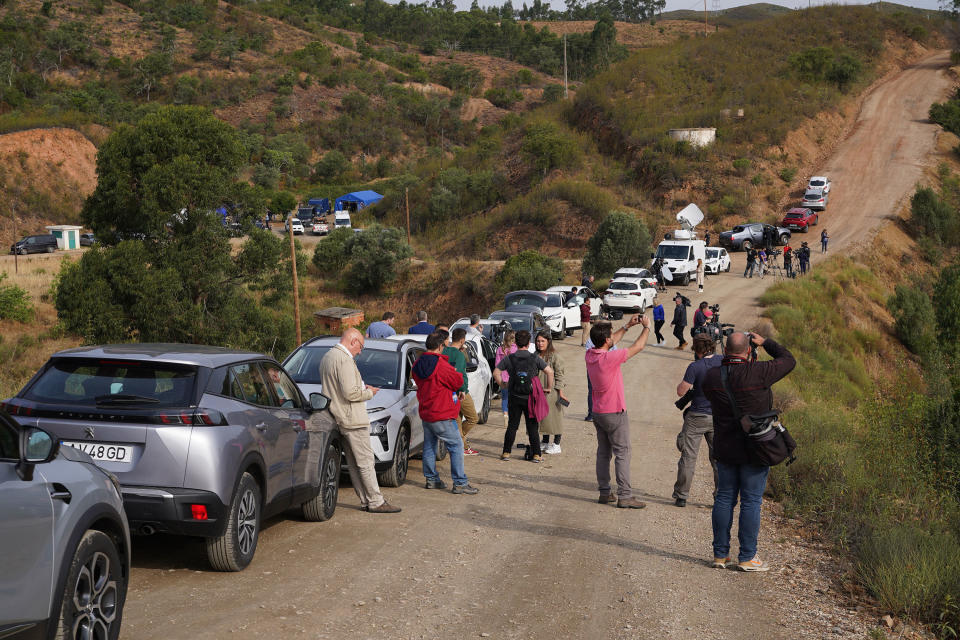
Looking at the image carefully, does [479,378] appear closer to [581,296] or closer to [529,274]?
[581,296]

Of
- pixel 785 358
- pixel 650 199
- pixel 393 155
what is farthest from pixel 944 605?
pixel 393 155

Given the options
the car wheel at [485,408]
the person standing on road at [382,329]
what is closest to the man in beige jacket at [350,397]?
the person standing on road at [382,329]

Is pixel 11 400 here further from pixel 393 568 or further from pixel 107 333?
pixel 107 333

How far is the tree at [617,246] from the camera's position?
46594 millimetres

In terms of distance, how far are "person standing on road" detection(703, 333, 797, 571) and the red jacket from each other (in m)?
3.48

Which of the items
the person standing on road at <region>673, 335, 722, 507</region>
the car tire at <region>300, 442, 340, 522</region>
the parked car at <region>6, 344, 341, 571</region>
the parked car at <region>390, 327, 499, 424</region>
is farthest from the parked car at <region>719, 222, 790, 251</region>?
the parked car at <region>6, 344, 341, 571</region>

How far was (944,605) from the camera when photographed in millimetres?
6391

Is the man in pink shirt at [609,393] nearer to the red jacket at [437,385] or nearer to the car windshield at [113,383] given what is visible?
the red jacket at [437,385]

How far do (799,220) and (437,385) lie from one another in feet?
174

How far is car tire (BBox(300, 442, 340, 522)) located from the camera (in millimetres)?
8453

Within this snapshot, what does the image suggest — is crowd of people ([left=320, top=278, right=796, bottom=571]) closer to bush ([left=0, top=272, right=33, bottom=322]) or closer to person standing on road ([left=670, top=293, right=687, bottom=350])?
person standing on road ([left=670, top=293, right=687, bottom=350])

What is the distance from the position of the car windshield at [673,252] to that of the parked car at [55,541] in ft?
132

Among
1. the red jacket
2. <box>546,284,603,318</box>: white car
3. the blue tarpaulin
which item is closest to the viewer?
the red jacket

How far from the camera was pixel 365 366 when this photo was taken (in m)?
11.3
